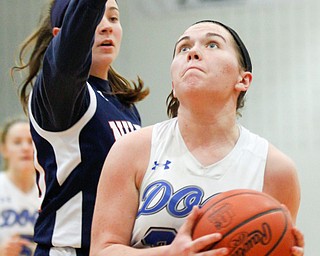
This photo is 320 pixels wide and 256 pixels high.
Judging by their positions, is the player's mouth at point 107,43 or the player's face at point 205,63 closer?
the player's face at point 205,63

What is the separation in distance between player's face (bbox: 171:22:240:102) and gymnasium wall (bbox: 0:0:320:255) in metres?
4.82

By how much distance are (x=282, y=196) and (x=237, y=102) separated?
0.44 metres

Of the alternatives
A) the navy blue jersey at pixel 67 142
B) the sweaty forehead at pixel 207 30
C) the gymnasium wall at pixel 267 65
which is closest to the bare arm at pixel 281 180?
the sweaty forehead at pixel 207 30

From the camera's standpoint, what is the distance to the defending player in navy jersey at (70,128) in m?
2.74

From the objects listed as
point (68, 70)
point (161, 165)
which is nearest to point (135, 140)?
point (161, 165)

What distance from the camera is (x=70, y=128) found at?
2955 millimetres

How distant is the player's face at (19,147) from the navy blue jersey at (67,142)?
326 centimetres

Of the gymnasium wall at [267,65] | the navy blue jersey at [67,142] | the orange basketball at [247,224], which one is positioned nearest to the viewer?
the orange basketball at [247,224]

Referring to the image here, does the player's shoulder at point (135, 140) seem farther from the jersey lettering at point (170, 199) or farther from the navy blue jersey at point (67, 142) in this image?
the navy blue jersey at point (67, 142)

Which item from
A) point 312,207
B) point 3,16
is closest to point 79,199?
point 312,207

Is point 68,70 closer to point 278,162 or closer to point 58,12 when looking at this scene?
point 58,12

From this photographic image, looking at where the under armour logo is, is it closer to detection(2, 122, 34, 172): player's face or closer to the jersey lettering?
the jersey lettering

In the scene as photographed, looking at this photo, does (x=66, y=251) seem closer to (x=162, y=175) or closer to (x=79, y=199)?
(x=79, y=199)

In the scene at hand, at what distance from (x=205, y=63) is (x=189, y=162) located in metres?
0.36
